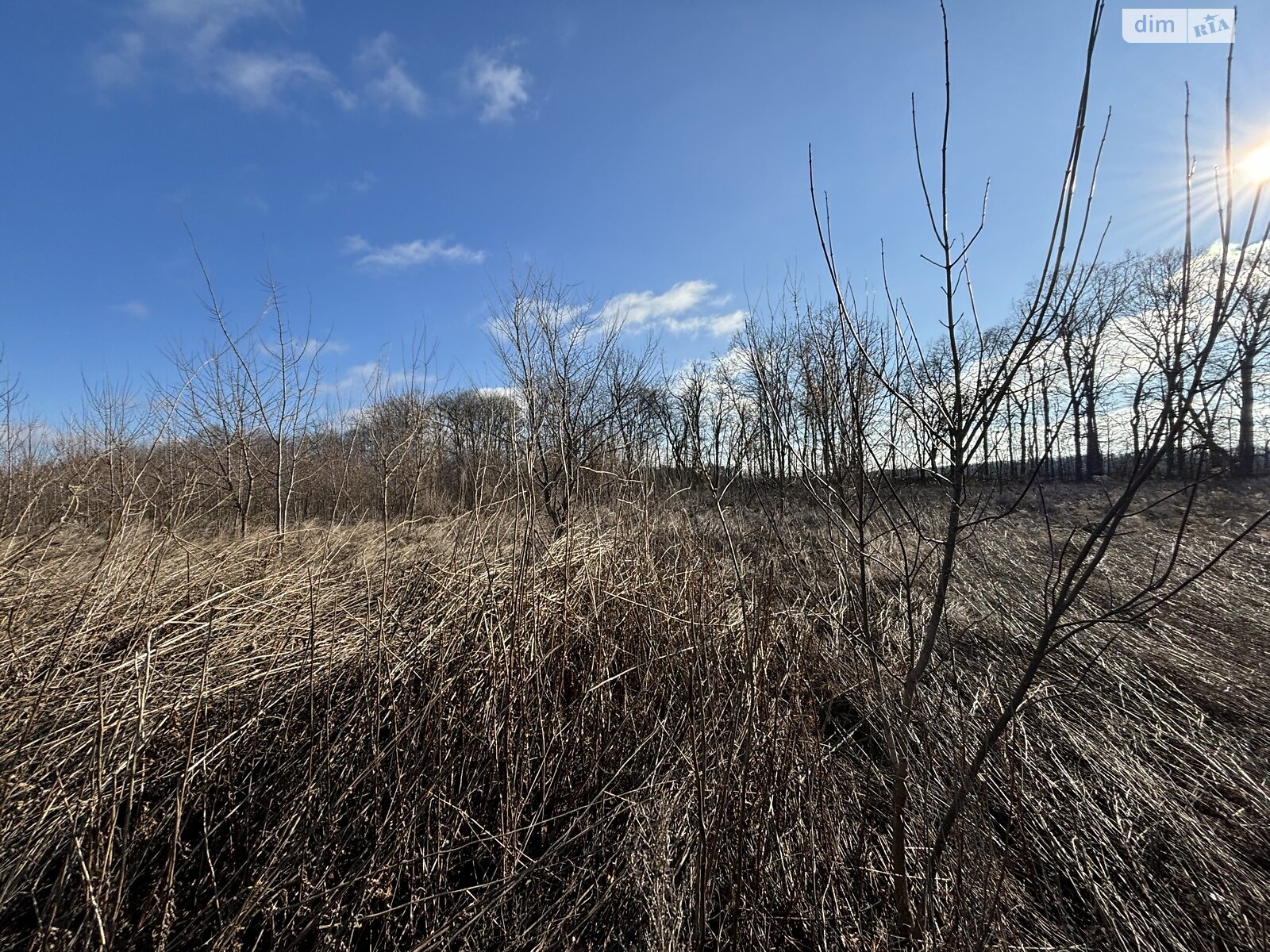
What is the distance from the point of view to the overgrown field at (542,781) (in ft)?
4.55

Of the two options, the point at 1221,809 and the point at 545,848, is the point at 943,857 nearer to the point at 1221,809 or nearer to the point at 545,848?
the point at 545,848

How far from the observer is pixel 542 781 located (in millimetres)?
1728

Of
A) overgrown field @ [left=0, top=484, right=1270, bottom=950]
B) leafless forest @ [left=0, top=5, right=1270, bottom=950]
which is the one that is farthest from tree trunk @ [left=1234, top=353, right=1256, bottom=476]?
overgrown field @ [left=0, top=484, right=1270, bottom=950]

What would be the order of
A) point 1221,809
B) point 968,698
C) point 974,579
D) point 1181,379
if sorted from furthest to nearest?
point 974,579, point 968,698, point 1221,809, point 1181,379

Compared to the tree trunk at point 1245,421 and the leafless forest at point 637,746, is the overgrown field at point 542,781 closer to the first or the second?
the leafless forest at point 637,746

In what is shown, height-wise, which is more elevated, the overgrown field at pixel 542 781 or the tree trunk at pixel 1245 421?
the tree trunk at pixel 1245 421

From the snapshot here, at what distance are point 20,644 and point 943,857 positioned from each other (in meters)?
3.32

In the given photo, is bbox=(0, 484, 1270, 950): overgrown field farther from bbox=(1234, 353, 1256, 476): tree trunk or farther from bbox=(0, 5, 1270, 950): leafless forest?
bbox=(1234, 353, 1256, 476): tree trunk

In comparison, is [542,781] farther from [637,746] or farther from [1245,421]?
[1245,421]

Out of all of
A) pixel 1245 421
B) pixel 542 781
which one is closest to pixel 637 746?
pixel 542 781

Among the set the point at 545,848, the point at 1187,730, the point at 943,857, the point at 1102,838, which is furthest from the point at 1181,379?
the point at 1187,730

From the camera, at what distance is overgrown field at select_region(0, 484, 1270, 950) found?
4.55 ft

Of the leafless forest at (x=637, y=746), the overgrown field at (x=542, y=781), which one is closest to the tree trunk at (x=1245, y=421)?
the leafless forest at (x=637, y=746)

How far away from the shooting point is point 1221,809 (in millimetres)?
1980
